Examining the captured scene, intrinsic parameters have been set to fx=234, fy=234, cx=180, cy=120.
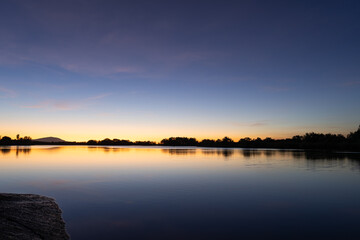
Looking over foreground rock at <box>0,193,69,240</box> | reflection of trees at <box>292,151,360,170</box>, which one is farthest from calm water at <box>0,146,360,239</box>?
reflection of trees at <box>292,151,360,170</box>

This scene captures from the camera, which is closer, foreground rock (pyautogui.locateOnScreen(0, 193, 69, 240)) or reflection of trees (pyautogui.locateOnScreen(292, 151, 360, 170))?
foreground rock (pyautogui.locateOnScreen(0, 193, 69, 240))

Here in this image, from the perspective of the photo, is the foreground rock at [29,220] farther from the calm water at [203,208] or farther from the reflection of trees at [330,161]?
the reflection of trees at [330,161]

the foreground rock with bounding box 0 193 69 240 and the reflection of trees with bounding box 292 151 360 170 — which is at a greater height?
the foreground rock with bounding box 0 193 69 240

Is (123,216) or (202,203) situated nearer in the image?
(123,216)

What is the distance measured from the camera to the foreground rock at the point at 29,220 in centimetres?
916

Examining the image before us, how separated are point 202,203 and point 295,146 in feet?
532

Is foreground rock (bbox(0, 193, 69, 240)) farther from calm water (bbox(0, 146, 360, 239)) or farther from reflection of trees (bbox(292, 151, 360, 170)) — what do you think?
reflection of trees (bbox(292, 151, 360, 170))

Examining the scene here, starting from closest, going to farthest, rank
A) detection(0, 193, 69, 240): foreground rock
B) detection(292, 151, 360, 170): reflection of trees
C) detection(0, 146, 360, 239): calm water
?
detection(0, 193, 69, 240): foreground rock, detection(0, 146, 360, 239): calm water, detection(292, 151, 360, 170): reflection of trees

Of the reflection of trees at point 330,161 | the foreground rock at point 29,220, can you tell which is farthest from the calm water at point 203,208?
the reflection of trees at point 330,161

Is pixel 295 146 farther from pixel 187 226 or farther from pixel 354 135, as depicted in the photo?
pixel 187 226

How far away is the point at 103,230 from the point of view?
11555 mm

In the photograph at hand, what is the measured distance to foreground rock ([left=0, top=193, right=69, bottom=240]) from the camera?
9.16 metres

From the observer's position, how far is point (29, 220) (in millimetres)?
10742

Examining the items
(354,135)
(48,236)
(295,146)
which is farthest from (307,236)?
(295,146)
